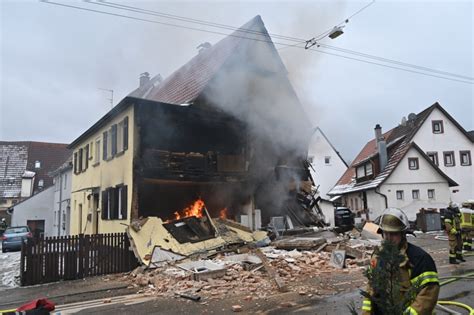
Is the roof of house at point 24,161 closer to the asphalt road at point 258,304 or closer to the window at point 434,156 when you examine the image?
the asphalt road at point 258,304

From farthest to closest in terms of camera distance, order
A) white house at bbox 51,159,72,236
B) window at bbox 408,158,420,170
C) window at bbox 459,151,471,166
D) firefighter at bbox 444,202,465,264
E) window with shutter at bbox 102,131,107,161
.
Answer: window at bbox 459,151,471,166 → window at bbox 408,158,420,170 → white house at bbox 51,159,72,236 → window with shutter at bbox 102,131,107,161 → firefighter at bbox 444,202,465,264

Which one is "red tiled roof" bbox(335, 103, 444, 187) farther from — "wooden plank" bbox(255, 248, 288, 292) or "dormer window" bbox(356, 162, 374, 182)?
"wooden plank" bbox(255, 248, 288, 292)

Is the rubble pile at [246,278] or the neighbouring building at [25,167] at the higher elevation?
the neighbouring building at [25,167]

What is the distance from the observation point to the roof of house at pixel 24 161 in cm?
Answer: 3378

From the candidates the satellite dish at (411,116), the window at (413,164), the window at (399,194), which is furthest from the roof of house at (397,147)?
the window at (399,194)

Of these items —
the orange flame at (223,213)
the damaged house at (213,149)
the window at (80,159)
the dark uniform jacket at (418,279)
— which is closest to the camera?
the dark uniform jacket at (418,279)

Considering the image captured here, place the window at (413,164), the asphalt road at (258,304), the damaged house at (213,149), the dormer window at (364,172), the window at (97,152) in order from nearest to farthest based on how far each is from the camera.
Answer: the asphalt road at (258,304)
the damaged house at (213,149)
the window at (97,152)
the window at (413,164)
the dormer window at (364,172)

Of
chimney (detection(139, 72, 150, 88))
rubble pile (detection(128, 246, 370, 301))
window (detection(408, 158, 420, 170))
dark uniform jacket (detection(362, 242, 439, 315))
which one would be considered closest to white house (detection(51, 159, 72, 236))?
chimney (detection(139, 72, 150, 88))

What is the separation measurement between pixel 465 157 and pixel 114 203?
26597 millimetres

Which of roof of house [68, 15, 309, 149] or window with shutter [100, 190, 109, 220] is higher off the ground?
roof of house [68, 15, 309, 149]

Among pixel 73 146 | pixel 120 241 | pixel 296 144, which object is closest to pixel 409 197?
pixel 296 144

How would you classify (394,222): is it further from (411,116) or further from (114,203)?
(411,116)

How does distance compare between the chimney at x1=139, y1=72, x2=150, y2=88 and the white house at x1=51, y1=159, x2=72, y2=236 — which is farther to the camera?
the chimney at x1=139, y1=72, x2=150, y2=88

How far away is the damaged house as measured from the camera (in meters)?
12.9
